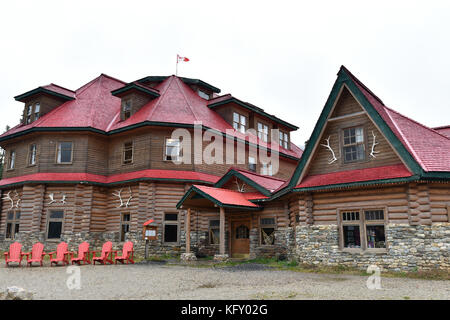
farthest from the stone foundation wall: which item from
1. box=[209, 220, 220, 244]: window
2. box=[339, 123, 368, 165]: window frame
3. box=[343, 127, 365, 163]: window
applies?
box=[209, 220, 220, 244]: window

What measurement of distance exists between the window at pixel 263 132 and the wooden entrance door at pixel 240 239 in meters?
11.2

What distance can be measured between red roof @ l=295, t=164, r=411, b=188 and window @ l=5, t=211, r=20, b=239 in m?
20.2

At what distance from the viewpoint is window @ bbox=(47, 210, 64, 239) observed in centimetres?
2347

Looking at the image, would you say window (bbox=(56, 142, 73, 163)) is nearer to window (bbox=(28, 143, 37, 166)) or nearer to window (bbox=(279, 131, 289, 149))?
window (bbox=(28, 143, 37, 166))

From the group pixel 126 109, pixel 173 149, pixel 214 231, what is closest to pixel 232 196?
pixel 214 231

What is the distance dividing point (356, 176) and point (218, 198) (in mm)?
6708

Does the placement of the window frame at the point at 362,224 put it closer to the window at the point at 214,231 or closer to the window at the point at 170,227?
the window at the point at 214,231

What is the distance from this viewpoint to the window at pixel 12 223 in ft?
82.0

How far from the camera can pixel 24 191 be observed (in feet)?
79.0

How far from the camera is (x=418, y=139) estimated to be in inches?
577

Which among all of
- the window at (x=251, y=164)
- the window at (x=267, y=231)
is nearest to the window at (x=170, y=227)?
the window at (x=267, y=231)

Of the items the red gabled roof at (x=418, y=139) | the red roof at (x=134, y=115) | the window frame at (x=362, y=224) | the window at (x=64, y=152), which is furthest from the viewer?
the red roof at (x=134, y=115)
